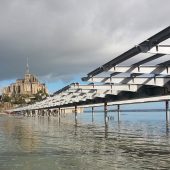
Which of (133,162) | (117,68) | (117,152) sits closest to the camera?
(133,162)

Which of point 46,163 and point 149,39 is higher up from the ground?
point 149,39

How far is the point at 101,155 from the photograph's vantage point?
944 inches

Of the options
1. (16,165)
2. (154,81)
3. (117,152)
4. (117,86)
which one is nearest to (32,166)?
(16,165)

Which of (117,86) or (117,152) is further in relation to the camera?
(117,86)

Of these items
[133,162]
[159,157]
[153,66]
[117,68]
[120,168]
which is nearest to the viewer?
[120,168]

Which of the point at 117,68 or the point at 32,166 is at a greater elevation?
the point at 117,68

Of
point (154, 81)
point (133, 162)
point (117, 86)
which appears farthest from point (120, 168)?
point (117, 86)

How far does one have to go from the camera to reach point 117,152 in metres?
25.6

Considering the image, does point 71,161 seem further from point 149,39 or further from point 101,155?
point 149,39

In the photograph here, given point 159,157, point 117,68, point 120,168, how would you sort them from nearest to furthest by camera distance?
point 120,168, point 159,157, point 117,68

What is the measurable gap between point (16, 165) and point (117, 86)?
78.0 feet

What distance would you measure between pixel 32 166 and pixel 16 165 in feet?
2.83

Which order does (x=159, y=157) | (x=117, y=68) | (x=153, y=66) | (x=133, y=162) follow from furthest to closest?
1. (x=117, y=68)
2. (x=153, y=66)
3. (x=159, y=157)
4. (x=133, y=162)

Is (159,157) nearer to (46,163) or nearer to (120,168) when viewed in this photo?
(120,168)
